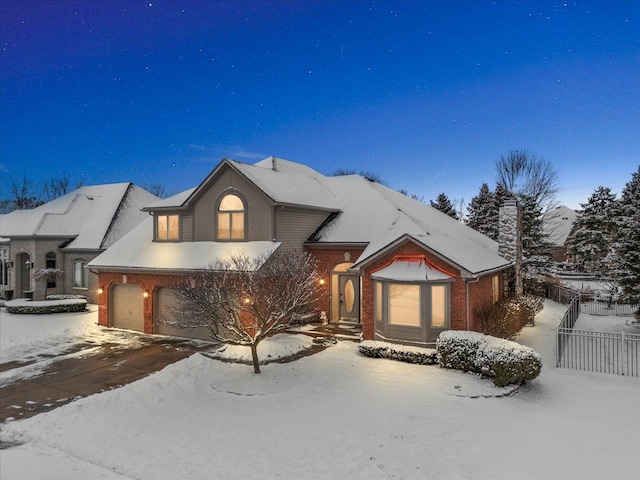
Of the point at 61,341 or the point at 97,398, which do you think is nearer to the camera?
the point at 97,398

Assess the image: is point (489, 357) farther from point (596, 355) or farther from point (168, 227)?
point (168, 227)

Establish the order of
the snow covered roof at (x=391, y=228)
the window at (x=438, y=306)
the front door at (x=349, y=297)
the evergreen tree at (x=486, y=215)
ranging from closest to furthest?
the window at (x=438, y=306), the snow covered roof at (x=391, y=228), the front door at (x=349, y=297), the evergreen tree at (x=486, y=215)

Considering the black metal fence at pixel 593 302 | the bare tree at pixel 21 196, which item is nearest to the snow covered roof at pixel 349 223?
the black metal fence at pixel 593 302

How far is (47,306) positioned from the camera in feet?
76.4

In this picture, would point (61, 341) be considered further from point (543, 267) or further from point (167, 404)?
point (543, 267)

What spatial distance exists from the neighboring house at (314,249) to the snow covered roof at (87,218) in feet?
19.4

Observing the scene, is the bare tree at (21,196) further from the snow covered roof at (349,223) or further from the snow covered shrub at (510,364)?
the snow covered shrub at (510,364)

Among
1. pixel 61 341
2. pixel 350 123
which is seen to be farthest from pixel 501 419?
pixel 350 123

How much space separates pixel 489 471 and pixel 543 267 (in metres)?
26.6

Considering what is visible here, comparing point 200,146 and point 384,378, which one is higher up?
point 200,146

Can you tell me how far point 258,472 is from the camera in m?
7.24

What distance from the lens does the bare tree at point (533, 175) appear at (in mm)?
31953

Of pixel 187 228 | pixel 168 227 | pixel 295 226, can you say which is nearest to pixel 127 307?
pixel 168 227

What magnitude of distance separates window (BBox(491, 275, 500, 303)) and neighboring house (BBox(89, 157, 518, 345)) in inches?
1.8
